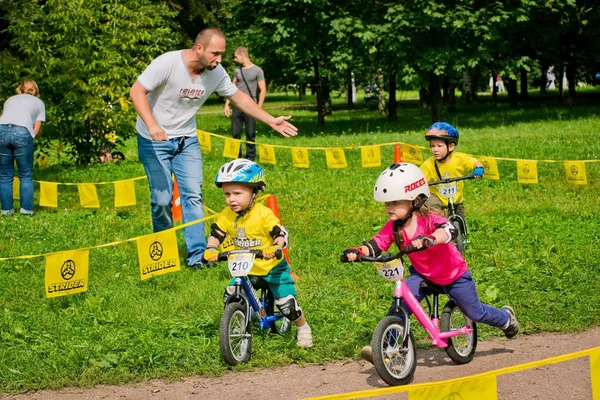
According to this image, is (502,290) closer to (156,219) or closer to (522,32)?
(156,219)

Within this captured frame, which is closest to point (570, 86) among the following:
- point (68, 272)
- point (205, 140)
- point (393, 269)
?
point (205, 140)

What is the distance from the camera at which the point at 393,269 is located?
19.6ft

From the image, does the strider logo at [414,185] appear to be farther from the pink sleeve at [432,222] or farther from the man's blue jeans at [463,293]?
the man's blue jeans at [463,293]

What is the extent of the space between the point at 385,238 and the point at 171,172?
12.6 feet

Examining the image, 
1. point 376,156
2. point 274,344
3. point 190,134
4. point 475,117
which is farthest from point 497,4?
point 274,344

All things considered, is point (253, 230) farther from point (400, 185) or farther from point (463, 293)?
point (463, 293)

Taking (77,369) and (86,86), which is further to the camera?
(86,86)

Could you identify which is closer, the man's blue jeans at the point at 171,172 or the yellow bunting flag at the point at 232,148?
the man's blue jeans at the point at 171,172

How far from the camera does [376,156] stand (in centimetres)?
1673

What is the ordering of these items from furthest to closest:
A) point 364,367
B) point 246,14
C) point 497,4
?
point 246,14
point 497,4
point 364,367

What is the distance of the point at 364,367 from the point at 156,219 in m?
3.73

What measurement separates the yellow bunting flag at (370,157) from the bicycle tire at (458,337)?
9.58m

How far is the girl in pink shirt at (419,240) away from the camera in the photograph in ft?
19.7

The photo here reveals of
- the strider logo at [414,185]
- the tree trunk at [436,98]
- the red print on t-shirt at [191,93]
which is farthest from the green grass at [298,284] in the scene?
the tree trunk at [436,98]
